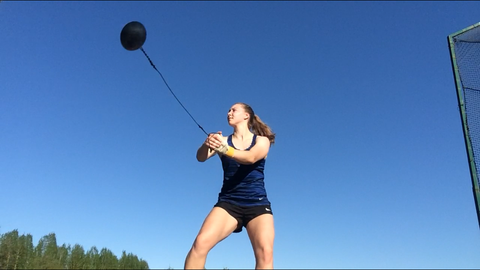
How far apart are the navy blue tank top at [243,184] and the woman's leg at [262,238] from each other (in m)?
0.19

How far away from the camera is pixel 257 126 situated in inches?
194

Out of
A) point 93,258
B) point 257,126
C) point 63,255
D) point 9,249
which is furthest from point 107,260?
point 257,126

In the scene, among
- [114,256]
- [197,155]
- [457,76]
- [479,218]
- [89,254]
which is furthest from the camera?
[114,256]

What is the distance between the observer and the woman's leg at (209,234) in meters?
3.75

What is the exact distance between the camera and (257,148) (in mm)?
4266

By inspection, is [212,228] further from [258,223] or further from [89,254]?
[89,254]

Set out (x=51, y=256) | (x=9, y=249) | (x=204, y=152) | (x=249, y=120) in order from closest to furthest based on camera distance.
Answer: (x=204, y=152)
(x=249, y=120)
(x=9, y=249)
(x=51, y=256)

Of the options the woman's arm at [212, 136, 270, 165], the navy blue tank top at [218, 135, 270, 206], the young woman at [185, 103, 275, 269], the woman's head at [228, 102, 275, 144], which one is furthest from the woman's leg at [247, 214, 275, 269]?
the woman's head at [228, 102, 275, 144]

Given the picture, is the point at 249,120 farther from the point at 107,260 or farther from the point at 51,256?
the point at 107,260

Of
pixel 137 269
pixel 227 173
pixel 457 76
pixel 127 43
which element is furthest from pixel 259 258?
pixel 137 269

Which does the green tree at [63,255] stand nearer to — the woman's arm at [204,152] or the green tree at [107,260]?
the green tree at [107,260]

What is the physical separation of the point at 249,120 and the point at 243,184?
3.06ft

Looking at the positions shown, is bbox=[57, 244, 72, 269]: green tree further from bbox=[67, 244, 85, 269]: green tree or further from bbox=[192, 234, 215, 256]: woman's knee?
bbox=[192, 234, 215, 256]: woman's knee

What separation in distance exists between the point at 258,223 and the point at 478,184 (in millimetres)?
3793
